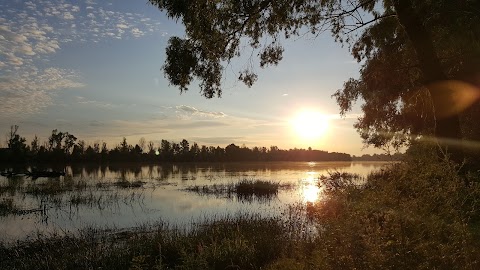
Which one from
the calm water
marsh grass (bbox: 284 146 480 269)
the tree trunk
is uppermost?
the tree trunk

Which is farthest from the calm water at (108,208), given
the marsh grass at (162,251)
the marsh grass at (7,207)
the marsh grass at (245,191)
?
the marsh grass at (162,251)

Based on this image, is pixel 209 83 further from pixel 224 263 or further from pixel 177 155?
pixel 177 155

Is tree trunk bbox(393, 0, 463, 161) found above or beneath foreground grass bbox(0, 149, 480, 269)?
above

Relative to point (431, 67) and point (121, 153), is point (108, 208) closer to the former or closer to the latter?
point (431, 67)

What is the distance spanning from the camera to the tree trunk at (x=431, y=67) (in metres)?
9.52

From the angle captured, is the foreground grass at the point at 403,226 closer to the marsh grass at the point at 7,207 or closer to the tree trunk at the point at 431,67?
the tree trunk at the point at 431,67

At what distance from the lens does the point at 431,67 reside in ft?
31.3

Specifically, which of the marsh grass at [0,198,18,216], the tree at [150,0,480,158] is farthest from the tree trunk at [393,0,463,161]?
the marsh grass at [0,198,18,216]

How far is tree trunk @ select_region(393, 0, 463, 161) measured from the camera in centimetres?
952

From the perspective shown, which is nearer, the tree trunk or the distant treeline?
the tree trunk

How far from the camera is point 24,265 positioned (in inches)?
439

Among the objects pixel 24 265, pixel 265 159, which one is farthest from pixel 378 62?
pixel 265 159

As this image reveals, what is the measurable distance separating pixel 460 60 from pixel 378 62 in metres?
3.71

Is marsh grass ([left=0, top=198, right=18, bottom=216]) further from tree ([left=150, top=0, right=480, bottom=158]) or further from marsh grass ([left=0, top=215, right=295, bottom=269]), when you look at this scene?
tree ([left=150, top=0, right=480, bottom=158])
